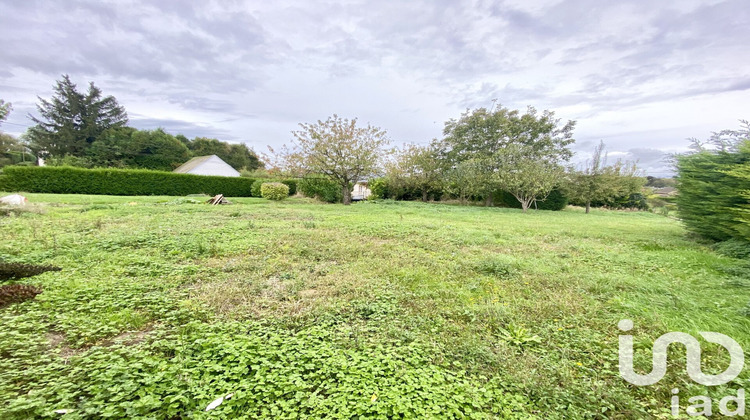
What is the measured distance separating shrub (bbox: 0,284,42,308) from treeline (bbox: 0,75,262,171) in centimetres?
3225

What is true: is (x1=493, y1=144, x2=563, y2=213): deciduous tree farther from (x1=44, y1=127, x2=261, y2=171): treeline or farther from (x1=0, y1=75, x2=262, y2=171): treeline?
(x1=0, y1=75, x2=262, y2=171): treeline

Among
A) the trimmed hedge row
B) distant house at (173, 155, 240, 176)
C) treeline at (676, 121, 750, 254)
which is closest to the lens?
treeline at (676, 121, 750, 254)

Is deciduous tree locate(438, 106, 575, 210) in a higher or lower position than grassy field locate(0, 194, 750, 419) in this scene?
higher

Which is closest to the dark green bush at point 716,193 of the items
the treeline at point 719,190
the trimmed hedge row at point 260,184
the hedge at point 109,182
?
the treeline at point 719,190

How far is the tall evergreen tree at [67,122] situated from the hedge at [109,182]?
18611mm

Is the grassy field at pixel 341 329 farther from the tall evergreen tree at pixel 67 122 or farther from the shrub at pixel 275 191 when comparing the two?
the tall evergreen tree at pixel 67 122

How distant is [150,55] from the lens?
45.3 ft

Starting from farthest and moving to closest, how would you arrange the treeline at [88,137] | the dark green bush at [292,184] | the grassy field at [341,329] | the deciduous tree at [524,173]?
the treeline at [88,137], the dark green bush at [292,184], the deciduous tree at [524,173], the grassy field at [341,329]

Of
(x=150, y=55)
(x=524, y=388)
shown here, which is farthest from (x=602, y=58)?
(x=150, y=55)

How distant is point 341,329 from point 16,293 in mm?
3136

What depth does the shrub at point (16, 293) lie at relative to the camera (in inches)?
95.0

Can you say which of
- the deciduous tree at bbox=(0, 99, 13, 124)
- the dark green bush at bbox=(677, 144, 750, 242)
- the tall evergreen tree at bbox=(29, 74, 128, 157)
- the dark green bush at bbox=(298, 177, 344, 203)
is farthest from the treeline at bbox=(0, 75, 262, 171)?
the dark green bush at bbox=(677, 144, 750, 242)

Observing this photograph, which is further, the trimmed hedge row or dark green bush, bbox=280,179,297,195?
dark green bush, bbox=280,179,297,195

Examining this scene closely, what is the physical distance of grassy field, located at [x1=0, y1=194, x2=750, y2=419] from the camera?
1.53 m
